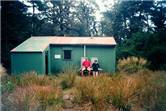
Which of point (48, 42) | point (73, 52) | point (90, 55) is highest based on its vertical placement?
point (48, 42)

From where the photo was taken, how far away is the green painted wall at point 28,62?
17.9 m

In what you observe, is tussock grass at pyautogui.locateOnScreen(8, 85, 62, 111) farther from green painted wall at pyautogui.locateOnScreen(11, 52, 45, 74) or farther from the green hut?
the green hut

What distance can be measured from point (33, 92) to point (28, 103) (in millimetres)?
617

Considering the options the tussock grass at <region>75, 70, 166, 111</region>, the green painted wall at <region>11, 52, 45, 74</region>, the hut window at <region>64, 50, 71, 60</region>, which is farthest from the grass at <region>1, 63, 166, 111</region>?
the hut window at <region>64, 50, 71, 60</region>

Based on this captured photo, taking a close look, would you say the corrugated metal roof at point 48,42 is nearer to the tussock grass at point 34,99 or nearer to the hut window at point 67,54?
the hut window at point 67,54

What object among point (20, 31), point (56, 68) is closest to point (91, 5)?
point (20, 31)

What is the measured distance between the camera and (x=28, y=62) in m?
18.1

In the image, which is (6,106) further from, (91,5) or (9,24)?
(91,5)

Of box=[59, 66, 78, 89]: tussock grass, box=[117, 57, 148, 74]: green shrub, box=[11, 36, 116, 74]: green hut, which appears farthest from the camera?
box=[11, 36, 116, 74]: green hut

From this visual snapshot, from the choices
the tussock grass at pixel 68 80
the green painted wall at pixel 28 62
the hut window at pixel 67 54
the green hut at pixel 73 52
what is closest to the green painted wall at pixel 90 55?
the green hut at pixel 73 52

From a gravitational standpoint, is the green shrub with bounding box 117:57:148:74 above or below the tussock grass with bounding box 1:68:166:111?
below

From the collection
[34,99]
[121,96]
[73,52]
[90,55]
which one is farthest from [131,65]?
[34,99]

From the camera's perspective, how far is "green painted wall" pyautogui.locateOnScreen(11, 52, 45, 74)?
17934mm

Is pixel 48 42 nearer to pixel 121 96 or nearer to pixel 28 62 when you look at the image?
pixel 28 62
